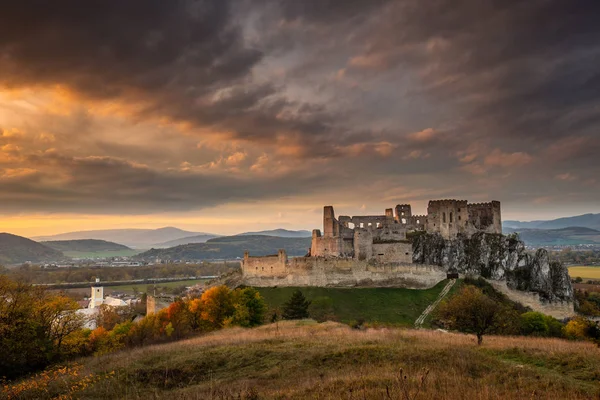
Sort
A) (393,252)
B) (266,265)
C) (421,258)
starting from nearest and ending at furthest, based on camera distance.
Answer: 1. (266,265)
2. (393,252)
3. (421,258)

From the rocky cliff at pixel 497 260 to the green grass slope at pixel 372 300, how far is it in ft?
24.3

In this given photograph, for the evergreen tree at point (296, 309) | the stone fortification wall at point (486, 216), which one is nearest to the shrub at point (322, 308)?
the evergreen tree at point (296, 309)

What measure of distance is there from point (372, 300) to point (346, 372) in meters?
44.6

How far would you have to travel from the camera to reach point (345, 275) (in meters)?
62.6

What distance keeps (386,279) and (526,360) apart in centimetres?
4764

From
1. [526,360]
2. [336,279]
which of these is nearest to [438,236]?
[336,279]

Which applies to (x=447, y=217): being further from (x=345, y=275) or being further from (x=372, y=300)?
(x=372, y=300)

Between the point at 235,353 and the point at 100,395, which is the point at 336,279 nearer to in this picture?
the point at 235,353

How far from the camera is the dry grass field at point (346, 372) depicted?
10.9 metres

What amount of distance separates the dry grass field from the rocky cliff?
51.3 m

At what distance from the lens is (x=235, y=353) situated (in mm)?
19391

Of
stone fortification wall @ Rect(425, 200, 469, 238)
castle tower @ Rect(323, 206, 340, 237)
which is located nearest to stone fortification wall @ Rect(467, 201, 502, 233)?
stone fortification wall @ Rect(425, 200, 469, 238)

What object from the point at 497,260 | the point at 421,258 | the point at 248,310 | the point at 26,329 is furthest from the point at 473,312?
the point at 497,260

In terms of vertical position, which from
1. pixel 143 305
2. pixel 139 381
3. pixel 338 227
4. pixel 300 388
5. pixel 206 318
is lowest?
pixel 143 305
